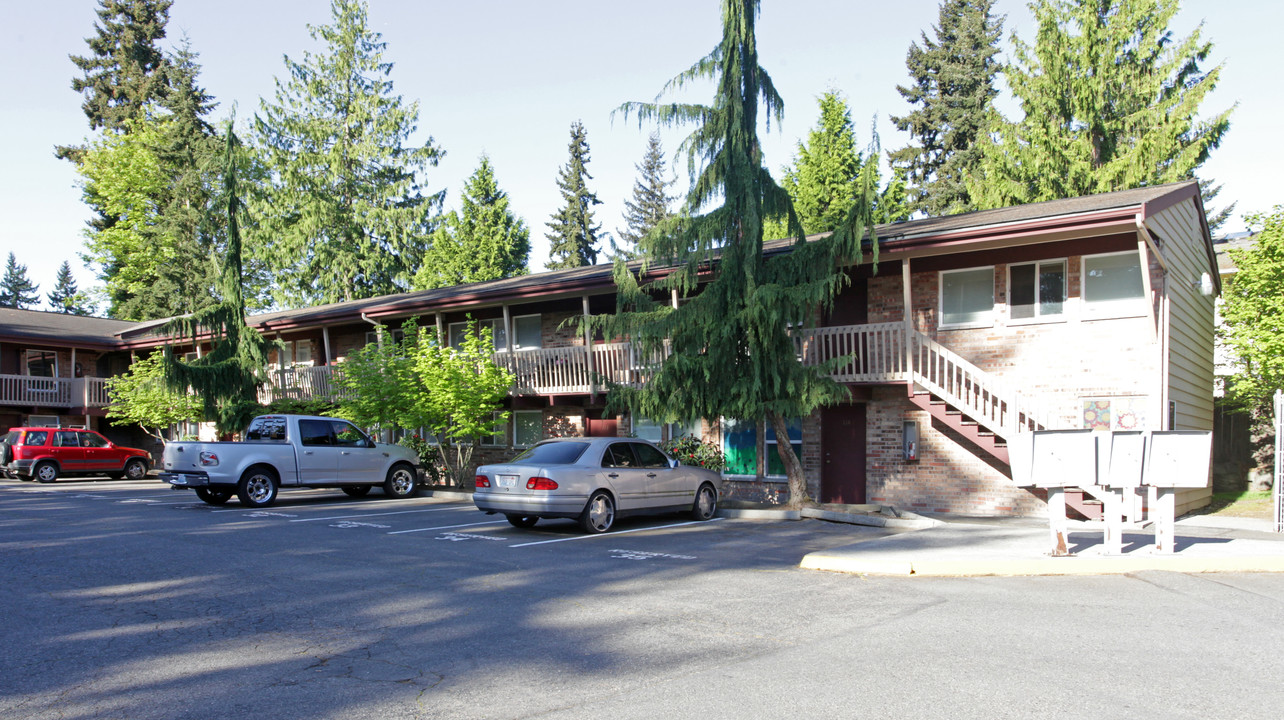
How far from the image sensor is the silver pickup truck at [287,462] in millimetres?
17141

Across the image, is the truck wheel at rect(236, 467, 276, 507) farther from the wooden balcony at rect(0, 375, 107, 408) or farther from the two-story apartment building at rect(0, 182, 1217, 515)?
the wooden balcony at rect(0, 375, 107, 408)

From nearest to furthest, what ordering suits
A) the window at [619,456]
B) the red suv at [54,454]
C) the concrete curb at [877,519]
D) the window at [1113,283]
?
the window at [619,456]
the concrete curb at [877,519]
the window at [1113,283]
the red suv at [54,454]

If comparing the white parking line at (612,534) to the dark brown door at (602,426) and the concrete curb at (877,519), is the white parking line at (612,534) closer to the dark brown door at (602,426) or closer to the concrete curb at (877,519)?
the concrete curb at (877,519)

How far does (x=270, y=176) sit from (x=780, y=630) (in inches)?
1586

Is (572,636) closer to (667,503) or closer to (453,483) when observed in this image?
(667,503)

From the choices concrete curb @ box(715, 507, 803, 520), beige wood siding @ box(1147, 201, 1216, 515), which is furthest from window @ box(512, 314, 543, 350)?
beige wood siding @ box(1147, 201, 1216, 515)

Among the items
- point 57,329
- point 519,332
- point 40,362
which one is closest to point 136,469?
point 40,362

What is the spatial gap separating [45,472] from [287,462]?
12951 mm

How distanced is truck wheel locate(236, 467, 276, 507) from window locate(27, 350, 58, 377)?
23.0 metres

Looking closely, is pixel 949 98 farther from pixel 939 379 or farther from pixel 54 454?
pixel 54 454

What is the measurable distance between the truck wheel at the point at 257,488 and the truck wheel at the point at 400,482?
2.60 meters

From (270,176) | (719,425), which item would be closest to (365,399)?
(719,425)

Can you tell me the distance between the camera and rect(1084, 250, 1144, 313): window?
15688 mm

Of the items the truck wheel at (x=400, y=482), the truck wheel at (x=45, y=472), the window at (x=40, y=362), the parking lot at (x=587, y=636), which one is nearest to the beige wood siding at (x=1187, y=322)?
the parking lot at (x=587, y=636)
